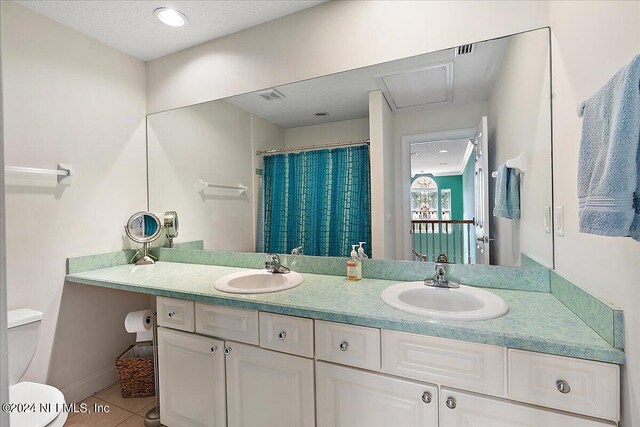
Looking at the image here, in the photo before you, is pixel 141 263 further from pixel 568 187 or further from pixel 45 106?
pixel 568 187

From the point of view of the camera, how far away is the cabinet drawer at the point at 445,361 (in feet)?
3.39

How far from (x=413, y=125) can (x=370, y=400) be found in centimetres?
132

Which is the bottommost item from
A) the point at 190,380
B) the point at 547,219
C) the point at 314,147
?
the point at 190,380

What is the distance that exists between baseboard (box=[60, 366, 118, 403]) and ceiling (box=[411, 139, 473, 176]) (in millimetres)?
2459

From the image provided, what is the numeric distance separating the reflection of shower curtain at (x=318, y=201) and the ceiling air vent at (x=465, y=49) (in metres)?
0.64

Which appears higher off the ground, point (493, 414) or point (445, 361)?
point (445, 361)

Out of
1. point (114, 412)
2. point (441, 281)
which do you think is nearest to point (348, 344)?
point (441, 281)

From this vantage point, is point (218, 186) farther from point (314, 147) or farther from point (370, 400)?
point (370, 400)

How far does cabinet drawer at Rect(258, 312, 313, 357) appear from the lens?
1.31m

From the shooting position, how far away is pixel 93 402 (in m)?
2.07

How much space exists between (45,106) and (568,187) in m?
2.72

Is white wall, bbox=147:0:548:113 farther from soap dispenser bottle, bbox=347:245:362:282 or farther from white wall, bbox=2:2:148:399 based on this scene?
soap dispenser bottle, bbox=347:245:362:282

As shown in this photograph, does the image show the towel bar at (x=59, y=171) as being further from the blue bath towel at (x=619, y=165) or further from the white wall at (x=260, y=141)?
the blue bath towel at (x=619, y=165)

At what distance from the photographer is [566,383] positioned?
95 centimetres
